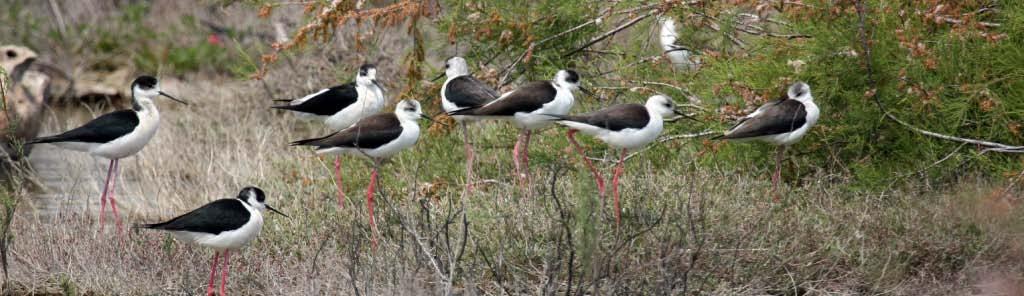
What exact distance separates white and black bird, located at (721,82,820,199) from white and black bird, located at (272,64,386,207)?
7.54 ft

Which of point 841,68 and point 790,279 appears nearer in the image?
point 790,279

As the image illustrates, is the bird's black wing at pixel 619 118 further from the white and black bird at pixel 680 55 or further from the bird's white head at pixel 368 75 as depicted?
the bird's white head at pixel 368 75

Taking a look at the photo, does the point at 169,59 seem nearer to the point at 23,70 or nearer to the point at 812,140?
the point at 23,70

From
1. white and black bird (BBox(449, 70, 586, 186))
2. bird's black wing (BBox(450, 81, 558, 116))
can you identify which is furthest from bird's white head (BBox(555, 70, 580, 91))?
bird's black wing (BBox(450, 81, 558, 116))

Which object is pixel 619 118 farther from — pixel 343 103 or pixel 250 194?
pixel 343 103

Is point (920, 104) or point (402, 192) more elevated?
point (920, 104)

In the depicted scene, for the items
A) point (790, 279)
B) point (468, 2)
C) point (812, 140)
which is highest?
point (468, 2)

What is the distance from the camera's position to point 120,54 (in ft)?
42.8

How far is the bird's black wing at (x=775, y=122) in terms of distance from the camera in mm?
6254

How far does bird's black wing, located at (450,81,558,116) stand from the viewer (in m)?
6.38

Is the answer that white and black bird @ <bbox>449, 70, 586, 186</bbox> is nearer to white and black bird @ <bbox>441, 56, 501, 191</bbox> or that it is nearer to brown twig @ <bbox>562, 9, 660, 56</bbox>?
white and black bird @ <bbox>441, 56, 501, 191</bbox>

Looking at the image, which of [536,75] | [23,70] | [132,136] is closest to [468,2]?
[536,75]

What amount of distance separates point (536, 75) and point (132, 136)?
2710mm

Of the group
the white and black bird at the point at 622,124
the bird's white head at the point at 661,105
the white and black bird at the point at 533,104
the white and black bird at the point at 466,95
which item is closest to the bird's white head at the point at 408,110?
the white and black bird at the point at 533,104
